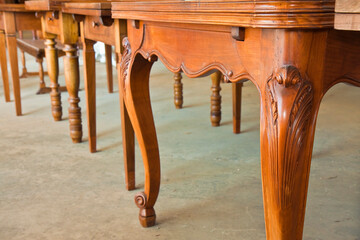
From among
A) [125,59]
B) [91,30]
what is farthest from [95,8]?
[91,30]

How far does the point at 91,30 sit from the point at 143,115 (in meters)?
0.66

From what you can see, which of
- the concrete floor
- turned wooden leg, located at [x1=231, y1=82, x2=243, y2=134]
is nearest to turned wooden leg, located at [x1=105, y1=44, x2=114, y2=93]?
the concrete floor

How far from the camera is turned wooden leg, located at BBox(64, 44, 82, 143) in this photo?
2340 mm

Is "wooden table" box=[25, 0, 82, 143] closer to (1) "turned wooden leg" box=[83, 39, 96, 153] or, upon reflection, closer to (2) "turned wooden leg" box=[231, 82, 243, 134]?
(1) "turned wooden leg" box=[83, 39, 96, 153]

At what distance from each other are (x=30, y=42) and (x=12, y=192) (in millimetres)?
2263

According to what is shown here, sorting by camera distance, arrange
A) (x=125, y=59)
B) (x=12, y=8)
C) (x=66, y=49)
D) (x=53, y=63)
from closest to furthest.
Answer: (x=125, y=59) → (x=66, y=49) → (x=53, y=63) → (x=12, y=8)

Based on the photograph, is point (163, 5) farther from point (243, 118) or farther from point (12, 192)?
point (243, 118)

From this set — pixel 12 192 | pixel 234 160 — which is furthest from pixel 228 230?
pixel 12 192

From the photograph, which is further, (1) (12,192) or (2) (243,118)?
(2) (243,118)

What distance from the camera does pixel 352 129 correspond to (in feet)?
8.60

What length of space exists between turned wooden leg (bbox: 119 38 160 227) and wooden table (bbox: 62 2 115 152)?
0.17 metres

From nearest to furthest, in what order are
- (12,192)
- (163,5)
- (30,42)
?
1. (163,5)
2. (12,192)
3. (30,42)

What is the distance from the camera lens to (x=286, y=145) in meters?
0.76

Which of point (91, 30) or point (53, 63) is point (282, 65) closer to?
point (91, 30)
